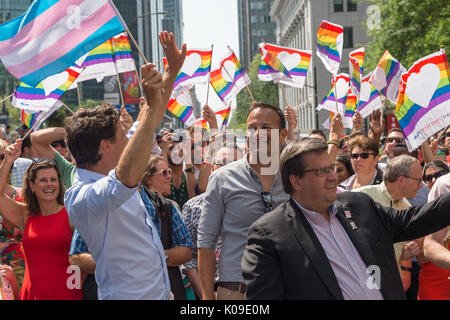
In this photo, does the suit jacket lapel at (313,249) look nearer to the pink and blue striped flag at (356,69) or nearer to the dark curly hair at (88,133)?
the dark curly hair at (88,133)

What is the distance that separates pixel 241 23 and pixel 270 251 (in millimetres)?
195968

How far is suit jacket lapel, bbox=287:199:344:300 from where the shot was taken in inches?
116

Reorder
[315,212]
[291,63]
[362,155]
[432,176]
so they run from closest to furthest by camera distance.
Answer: [315,212] < [432,176] < [362,155] < [291,63]

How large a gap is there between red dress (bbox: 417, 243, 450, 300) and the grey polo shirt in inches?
67.4

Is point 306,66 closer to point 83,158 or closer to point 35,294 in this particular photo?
point 35,294

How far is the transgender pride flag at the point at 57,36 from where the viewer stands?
A: 5.02 meters

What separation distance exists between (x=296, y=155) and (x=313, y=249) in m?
0.54

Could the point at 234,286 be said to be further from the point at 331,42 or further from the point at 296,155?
the point at 331,42

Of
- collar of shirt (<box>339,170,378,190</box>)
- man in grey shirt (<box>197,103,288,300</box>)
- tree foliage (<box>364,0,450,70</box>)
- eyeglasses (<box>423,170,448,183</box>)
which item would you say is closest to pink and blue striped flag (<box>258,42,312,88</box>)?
collar of shirt (<box>339,170,378,190</box>)

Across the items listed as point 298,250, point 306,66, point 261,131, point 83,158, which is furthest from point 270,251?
point 306,66

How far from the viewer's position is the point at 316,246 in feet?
9.91

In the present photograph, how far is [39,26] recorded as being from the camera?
5117 mm

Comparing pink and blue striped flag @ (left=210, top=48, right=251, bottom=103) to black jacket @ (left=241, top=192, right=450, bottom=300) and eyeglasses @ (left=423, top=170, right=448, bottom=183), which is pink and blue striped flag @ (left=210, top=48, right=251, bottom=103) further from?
black jacket @ (left=241, top=192, right=450, bottom=300)

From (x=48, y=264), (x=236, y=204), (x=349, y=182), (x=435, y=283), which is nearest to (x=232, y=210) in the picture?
(x=236, y=204)
